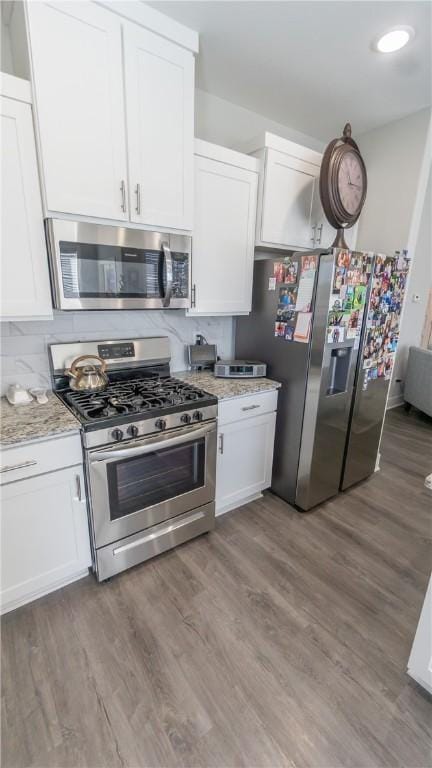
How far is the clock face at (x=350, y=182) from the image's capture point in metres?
2.06

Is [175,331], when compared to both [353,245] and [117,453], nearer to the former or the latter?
[117,453]

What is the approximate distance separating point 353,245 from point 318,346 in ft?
4.73

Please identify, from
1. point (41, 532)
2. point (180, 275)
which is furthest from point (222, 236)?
point (41, 532)

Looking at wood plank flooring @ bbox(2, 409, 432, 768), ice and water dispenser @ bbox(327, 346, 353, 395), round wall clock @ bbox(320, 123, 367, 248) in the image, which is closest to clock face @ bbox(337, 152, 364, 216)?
round wall clock @ bbox(320, 123, 367, 248)

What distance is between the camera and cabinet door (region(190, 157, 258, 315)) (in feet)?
6.58

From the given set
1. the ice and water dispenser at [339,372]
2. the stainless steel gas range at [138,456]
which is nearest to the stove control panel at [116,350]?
the stainless steel gas range at [138,456]

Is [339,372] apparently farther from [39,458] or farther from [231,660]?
[39,458]

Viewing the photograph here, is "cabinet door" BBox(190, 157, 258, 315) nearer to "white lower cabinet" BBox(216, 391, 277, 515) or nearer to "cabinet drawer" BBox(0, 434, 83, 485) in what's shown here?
"white lower cabinet" BBox(216, 391, 277, 515)

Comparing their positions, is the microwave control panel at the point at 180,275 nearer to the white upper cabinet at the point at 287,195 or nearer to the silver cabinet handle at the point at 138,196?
the silver cabinet handle at the point at 138,196

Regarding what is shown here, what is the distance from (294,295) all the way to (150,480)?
54.0 inches

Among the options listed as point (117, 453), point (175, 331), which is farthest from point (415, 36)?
point (117, 453)

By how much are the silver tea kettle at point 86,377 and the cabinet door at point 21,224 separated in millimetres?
357

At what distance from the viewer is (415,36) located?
171 cm

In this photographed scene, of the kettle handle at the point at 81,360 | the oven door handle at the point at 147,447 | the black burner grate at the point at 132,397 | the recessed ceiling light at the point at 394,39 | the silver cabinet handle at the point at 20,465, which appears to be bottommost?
the oven door handle at the point at 147,447
